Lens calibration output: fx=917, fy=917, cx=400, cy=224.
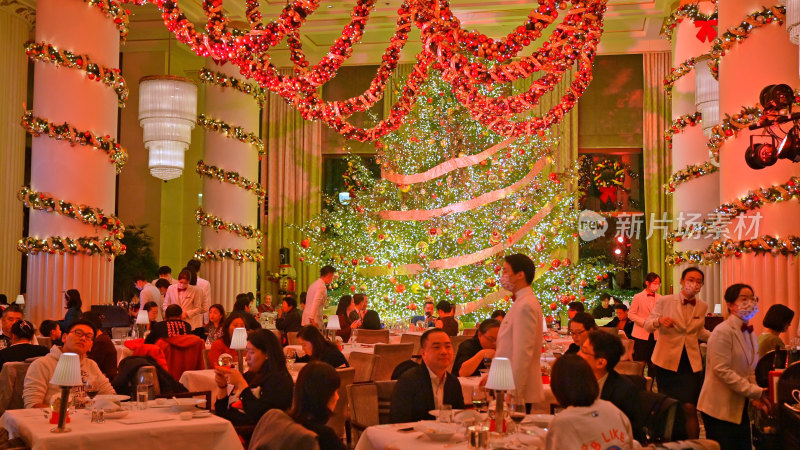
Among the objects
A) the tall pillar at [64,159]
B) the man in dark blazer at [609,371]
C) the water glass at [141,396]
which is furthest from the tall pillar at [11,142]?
the man in dark blazer at [609,371]

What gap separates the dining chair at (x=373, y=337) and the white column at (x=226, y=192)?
234 inches

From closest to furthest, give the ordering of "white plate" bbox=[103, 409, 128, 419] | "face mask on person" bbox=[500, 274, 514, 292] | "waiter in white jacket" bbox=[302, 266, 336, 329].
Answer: "white plate" bbox=[103, 409, 128, 419] → "face mask on person" bbox=[500, 274, 514, 292] → "waiter in white jacket" bbox=[302, 266, 336, 329]

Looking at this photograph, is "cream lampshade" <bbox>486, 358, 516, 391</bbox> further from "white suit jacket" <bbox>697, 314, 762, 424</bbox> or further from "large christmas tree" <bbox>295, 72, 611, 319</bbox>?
"large christmas tree" <bbox>295, 72, 611, 319</bbox>

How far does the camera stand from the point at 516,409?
473 centimetres

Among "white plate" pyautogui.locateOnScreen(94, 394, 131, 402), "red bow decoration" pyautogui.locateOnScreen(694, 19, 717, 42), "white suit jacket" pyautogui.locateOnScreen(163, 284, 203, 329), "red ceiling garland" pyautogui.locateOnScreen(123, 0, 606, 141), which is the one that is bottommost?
"white plate" pyautogui.locateOnScreen(94, 394, 131, 402)

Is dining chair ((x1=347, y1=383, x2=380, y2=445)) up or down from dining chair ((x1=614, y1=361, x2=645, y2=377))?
down

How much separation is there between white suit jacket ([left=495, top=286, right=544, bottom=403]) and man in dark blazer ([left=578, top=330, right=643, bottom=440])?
81cm

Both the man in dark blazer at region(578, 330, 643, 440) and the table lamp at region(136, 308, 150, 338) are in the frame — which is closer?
the man in dark blazer at region(578, 330, 643, 440)

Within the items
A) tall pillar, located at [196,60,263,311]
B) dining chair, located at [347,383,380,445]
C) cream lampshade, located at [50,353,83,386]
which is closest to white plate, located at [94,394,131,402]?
cream lampshade, located at [50,353,83,386]

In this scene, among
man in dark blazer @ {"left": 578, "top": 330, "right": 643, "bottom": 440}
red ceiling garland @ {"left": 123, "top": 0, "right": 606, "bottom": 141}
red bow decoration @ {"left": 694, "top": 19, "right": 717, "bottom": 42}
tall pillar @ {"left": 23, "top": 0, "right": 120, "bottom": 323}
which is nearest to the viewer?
man in dark blazer @ {"left": 578, "top": 330, "right": 643, "bottom": 440}

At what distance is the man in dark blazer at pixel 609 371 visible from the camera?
436 centimetres

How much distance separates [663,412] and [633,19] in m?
14.1

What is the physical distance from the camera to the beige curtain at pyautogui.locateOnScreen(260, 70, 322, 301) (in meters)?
18.4

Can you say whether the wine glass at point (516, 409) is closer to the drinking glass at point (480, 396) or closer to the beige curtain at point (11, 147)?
the drinking glass at point (480, 396)
